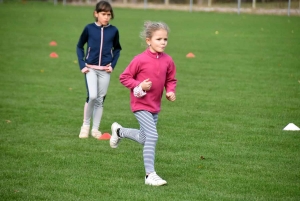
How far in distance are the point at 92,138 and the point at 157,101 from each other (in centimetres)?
270

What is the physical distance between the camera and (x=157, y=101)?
23.9 feet

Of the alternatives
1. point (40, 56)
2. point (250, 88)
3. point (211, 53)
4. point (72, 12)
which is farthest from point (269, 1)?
point (250, 88)

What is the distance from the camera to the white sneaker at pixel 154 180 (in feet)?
23.0

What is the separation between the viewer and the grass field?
23.0 ft

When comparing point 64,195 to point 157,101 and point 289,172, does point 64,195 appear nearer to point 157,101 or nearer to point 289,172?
point 157,101

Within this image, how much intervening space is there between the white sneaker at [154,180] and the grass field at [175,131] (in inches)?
3.8

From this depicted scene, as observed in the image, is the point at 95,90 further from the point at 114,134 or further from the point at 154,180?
the point at 154,180

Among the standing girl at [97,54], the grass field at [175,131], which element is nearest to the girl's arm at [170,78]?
the grass field at [175,131]

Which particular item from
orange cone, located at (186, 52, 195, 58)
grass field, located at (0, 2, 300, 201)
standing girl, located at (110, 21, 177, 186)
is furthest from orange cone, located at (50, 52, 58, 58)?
standing girl, located at (110, 21, 177, 186)

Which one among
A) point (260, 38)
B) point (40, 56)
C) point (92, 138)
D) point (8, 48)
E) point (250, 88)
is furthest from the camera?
point (260, 38)

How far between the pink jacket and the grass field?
33.4 inches

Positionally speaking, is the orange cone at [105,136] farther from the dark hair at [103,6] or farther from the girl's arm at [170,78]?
the girl's arm at [170,78]

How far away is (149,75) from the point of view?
7.18 m

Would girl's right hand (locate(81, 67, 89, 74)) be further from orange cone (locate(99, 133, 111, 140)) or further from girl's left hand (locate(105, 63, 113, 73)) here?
orange cone (locate(99, 133, 111, 140))
